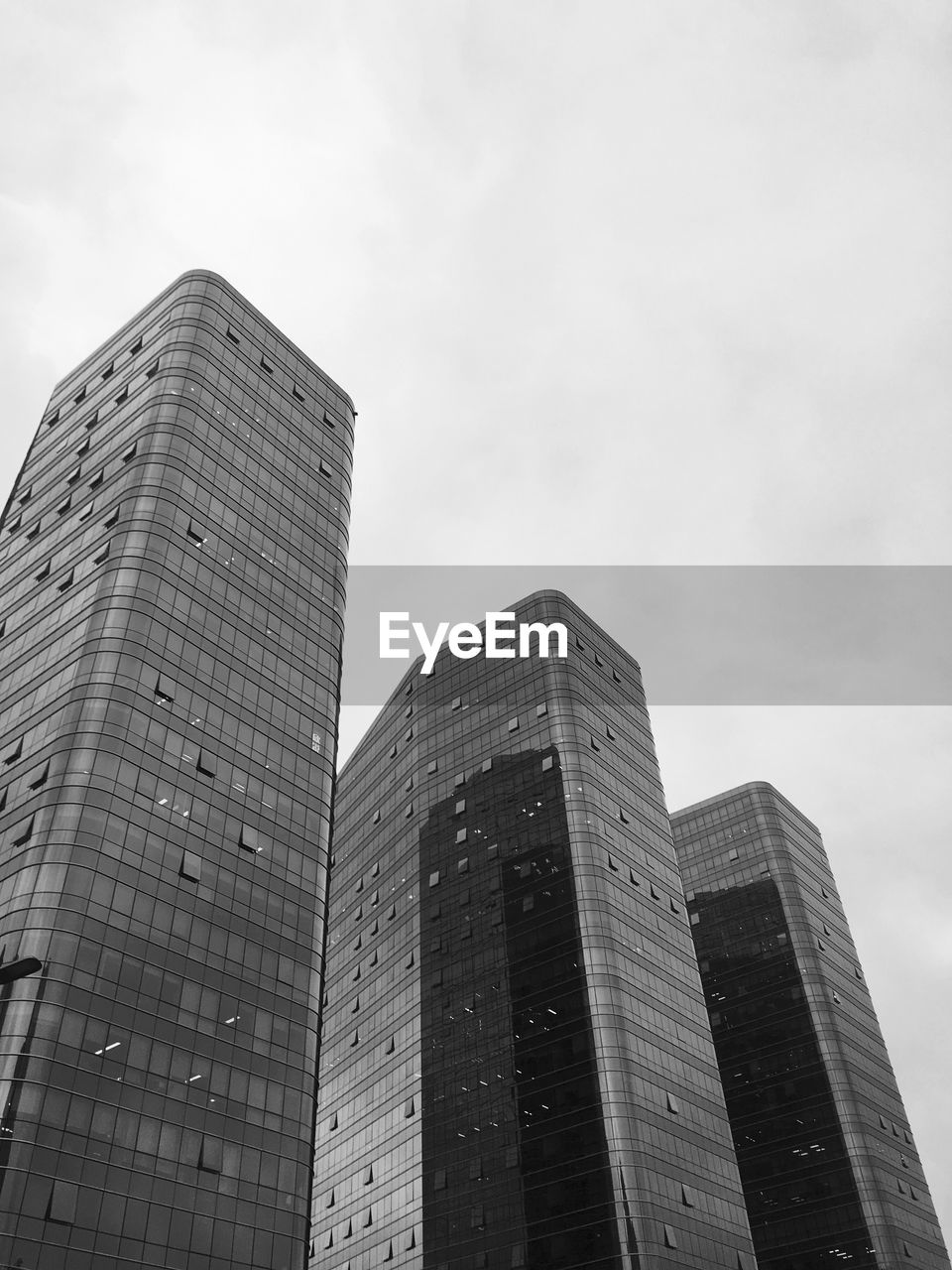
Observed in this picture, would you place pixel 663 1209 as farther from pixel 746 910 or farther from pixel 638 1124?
pixel 746 910

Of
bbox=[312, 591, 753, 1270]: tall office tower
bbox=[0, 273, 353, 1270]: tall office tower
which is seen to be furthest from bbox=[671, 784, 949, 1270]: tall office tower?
bbox=[0, 273, 353, 1270]: tall office tower

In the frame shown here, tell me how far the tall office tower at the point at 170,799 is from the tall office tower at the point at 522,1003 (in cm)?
4176

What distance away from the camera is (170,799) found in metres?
79.4

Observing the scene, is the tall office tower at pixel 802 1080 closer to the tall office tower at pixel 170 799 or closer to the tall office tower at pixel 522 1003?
the tall office tower at pixel 522 1003

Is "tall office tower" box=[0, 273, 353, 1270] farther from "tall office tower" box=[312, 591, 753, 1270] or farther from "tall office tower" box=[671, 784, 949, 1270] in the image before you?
"tall office tower" box=[671, 784, 949, 1270]

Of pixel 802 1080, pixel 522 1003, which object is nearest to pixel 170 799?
pixel 522 1003

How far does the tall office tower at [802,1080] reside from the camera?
158 meters

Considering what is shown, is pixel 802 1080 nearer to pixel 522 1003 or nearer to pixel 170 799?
pixel 522 1003

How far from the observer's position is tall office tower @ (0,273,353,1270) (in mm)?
64062

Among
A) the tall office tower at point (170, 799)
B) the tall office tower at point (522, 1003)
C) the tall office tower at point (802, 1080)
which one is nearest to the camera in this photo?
the tall office tower at point (170, 799)

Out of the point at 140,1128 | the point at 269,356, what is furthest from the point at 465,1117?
the point at 269,356

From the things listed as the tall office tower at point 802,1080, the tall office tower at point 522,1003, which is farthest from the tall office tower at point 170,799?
the tall office tower at point 802,1080

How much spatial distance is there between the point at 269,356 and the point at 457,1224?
90.3 m

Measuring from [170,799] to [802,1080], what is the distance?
12865 cm
